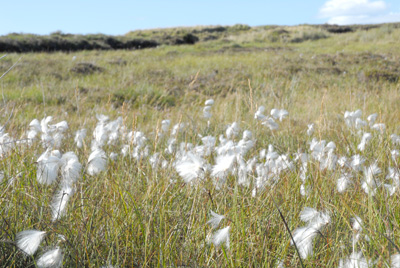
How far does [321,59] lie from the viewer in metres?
14.7

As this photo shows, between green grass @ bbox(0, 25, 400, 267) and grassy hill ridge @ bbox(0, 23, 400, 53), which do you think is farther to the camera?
grassy hill ridge @ bbox(0, 23, 400, 53)

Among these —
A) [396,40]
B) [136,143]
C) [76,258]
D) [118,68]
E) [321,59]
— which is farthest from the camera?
[396,40]

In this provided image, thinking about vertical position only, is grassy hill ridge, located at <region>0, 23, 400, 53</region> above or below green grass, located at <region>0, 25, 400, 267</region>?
above

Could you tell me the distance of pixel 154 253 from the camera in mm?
1564

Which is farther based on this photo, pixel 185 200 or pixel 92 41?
pixel 92 41

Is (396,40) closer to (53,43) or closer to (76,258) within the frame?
(53,43)

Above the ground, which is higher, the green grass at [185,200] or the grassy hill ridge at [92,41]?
the grassy hill ridge at [92,41]

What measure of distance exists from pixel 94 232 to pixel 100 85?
8758mm

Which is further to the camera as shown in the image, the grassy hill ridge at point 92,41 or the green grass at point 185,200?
the grassy hill ridge at point 92,41

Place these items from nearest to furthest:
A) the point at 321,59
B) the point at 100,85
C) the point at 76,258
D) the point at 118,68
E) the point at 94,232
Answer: the point at 76,258, the point at 94,232, the point at 100,85, the point at 118,68, the point at 321,59

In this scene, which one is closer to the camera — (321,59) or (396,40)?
(321,59)

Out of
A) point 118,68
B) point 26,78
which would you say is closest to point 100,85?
point 26,78

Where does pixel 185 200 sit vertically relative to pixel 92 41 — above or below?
below

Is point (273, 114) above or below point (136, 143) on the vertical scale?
above
